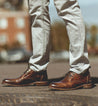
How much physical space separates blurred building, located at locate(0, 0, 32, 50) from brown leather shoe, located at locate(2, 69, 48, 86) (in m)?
55.4

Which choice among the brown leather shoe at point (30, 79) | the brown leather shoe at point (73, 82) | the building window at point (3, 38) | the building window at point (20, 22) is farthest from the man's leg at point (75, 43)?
the building window at point (3, 38)

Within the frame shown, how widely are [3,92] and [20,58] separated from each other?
85.7 feet

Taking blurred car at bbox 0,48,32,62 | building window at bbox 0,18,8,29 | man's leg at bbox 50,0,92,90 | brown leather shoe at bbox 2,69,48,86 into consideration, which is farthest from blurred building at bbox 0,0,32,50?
man's leg at bbox 50,0,92,90

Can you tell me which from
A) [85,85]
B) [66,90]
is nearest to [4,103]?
[66,90]

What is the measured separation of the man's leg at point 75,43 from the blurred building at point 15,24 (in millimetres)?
55689

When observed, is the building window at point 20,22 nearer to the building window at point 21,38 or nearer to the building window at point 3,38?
the building window at point 21,38

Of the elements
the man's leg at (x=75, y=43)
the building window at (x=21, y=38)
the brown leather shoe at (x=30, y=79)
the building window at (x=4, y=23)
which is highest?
the man's leg at (x=75, y=43)

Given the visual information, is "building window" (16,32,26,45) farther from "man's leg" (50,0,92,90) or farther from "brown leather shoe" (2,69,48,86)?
"man's leg" (50,0,92,90)

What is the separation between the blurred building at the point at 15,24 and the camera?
59.4m

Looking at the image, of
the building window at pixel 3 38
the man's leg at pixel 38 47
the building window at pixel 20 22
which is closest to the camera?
the man's leg at pixel 38 47

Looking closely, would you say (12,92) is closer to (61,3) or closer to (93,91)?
(93,91)

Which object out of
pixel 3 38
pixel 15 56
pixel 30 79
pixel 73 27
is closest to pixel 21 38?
pixel 3 38

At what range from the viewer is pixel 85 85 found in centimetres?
320

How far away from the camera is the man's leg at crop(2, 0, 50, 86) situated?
342 cm
